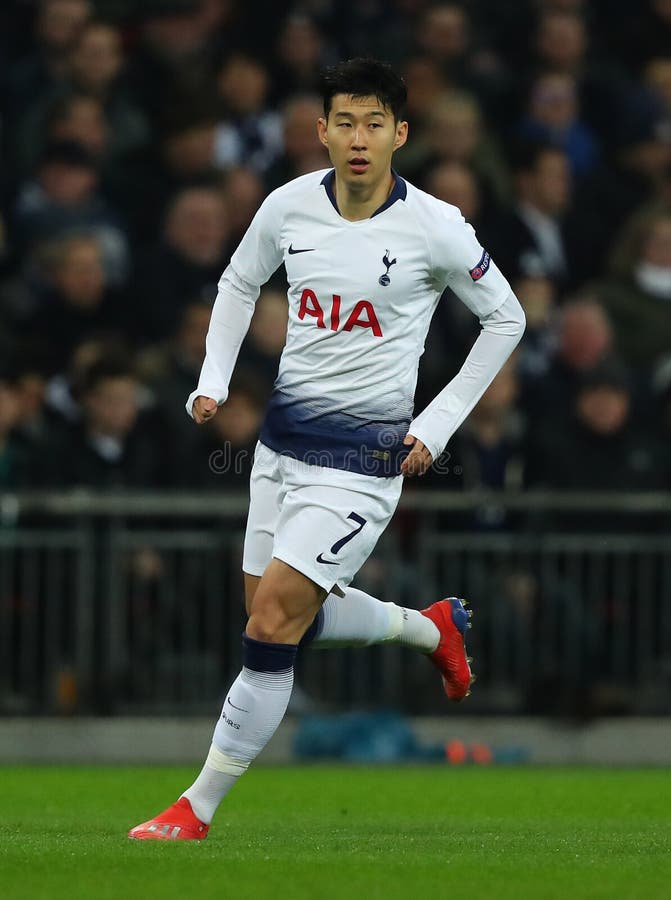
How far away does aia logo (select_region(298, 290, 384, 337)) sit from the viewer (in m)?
6.91

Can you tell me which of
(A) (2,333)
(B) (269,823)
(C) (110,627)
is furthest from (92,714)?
(B) (269,823)

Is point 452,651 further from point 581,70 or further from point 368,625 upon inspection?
point 581,70

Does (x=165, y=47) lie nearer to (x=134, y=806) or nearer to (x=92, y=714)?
(x=92, y=714)

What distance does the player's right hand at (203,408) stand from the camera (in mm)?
6887

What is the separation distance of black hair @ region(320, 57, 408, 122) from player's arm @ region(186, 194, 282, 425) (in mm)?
492

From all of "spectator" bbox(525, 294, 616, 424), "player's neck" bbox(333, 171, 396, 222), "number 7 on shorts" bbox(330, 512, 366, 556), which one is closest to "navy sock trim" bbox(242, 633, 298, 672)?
"number 7 on shorts" bbox(330, 512, 366, 556)

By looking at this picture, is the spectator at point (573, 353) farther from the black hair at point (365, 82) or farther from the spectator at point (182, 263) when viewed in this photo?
the black hair at point (365, 82)

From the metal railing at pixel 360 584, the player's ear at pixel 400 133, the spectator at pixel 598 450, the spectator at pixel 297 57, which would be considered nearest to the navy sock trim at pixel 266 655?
the player's ear at pixel 400 133

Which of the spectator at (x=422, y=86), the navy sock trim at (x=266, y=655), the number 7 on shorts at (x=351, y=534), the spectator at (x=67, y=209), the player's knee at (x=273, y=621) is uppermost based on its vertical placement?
the spectator at (x=422, y=86)

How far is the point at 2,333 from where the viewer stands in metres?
12.7

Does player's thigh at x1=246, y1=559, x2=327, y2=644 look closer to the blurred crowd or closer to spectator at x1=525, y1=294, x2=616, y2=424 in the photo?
the blurred crowd

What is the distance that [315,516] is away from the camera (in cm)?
677

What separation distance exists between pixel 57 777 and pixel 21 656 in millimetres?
1223

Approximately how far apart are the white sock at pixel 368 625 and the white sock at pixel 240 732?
0.57 m
